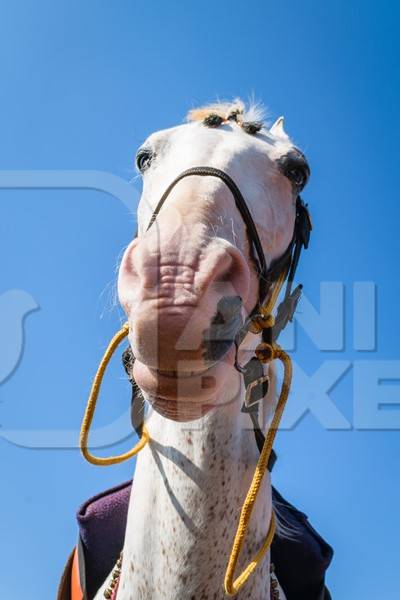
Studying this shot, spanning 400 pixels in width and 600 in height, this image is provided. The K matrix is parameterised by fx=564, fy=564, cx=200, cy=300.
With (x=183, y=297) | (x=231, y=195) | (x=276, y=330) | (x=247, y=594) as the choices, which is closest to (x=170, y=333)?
(x=183, y=297)

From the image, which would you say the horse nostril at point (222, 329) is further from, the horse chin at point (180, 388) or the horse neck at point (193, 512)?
the horse neck at point (193, 512)

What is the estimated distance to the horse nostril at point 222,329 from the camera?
74.7 inches

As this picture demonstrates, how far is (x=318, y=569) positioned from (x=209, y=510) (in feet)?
4.47

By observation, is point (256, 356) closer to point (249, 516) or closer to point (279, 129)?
point (249, 516)

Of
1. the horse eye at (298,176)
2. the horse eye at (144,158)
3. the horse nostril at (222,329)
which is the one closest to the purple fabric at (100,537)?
the horse nostril at (222,329)

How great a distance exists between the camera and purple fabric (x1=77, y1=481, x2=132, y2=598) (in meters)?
3.20

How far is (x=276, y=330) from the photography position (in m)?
2.91

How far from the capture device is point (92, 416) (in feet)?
9.33

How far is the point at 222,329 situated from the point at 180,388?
0.82 feet

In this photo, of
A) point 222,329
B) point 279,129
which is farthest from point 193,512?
point 279,129

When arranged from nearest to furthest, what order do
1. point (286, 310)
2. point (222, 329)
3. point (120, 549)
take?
1. point (222, 329)
2. point (286, 310)
3. point (120, 549)

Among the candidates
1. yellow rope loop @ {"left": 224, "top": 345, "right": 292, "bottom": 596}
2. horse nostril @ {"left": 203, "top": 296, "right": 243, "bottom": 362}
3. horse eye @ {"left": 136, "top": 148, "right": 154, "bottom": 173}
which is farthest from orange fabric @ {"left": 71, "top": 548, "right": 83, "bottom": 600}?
horse eye @ {"left": 136, "top": 148, "right": 154, "bottom": 173}

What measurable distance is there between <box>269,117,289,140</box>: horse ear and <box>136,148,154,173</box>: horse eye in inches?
32.2

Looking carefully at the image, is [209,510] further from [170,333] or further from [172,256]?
[172,256]
